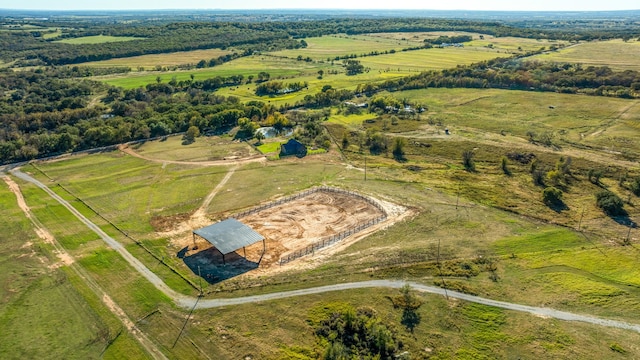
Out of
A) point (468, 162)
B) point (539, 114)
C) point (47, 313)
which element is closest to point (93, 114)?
point (47, 313)

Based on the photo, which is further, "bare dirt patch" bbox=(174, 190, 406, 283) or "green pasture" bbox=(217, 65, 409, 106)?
"green pasture" bbox=(217, 65, 409, 106)

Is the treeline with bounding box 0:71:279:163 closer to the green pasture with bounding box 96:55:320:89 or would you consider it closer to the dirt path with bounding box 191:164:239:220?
the green pasture with bounding box 96:55:320:89

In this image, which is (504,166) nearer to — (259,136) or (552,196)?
(552,196)

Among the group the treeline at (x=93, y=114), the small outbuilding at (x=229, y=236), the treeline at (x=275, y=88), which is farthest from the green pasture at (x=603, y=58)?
the small outbuilding at (x=229, y=236)

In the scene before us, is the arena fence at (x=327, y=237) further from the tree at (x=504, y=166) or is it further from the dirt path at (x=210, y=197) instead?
the tree at (x=504, y=166)

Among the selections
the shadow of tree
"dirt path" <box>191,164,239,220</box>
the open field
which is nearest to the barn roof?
the shadow of tree

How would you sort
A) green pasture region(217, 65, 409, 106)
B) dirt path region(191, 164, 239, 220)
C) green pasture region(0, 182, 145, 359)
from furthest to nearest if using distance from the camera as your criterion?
green pasture region(217, 65, 409, 106) < dirt path region(191, 164, 239, 220) < green pasture region(0, 182, 145, 359)
